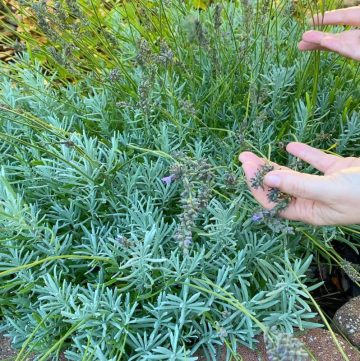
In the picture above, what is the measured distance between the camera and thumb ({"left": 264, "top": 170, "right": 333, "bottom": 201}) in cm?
113

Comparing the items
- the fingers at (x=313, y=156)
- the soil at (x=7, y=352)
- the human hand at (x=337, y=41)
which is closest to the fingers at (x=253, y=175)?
the fingers at (x=313, y=156)

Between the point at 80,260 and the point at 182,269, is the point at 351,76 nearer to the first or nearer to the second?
the point at 182,269

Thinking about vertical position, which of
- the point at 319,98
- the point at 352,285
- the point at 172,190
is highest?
the point at 319,98

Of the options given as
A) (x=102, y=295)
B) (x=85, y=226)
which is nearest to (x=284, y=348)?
(x=102, y=295)

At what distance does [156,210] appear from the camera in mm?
1449

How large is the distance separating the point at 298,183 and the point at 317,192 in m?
0.05

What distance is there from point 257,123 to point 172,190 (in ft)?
1.10

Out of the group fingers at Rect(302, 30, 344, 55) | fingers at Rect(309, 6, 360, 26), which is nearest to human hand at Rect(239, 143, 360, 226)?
fingers at Rect(302, 30, 344, 55)

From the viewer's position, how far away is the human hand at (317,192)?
1136 mm

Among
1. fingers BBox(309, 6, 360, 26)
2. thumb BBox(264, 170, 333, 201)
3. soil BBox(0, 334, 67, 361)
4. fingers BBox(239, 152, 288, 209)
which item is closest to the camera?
thumb BBox(264, 170, 333, 201)

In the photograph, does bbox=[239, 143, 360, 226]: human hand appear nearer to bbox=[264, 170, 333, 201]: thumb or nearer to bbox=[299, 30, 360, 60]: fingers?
bbox=[264, 170, 333, 201]: thumb

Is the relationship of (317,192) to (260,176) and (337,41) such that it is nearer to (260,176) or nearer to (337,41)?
(260,176)

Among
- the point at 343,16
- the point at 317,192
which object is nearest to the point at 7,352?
the point at 317,192

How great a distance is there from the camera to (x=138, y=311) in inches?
54.5
